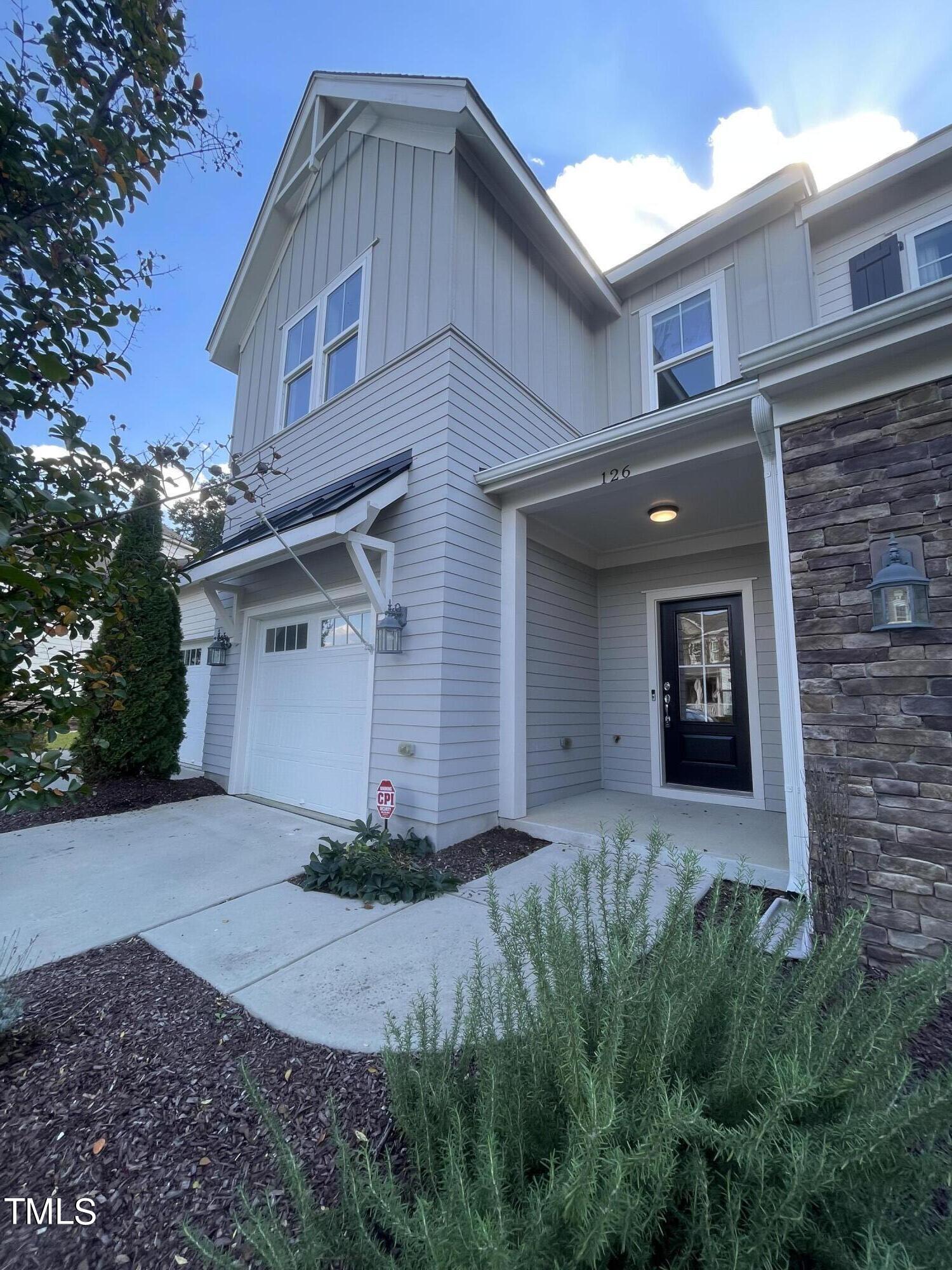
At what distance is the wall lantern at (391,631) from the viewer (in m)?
4.54

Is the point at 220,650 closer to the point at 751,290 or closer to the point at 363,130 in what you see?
the point at 363,130

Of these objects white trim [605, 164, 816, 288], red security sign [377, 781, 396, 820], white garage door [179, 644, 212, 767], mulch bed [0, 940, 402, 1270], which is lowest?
mulch bed [0, 940, 402, 1270]

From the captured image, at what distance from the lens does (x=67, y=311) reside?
1.75 metres

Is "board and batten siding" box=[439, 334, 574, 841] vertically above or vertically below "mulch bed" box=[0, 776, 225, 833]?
above

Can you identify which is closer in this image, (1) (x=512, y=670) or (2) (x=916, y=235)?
(1) (x=512, y=670)

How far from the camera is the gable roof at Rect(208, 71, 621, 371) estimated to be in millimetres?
5004

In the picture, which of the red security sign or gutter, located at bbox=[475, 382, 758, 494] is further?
the red security sign

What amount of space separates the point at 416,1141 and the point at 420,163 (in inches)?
281

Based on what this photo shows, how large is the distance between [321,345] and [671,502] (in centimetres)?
446

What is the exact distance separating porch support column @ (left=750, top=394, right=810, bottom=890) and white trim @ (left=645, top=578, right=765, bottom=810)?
2.12 m

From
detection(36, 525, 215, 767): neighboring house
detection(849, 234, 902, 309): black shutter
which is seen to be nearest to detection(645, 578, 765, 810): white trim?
detection(849, 234, 902, 309): black shutter

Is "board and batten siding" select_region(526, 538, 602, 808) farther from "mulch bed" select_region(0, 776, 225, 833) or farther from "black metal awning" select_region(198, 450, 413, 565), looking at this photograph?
"mulch bed" select_region(0, 776, 225, 833)

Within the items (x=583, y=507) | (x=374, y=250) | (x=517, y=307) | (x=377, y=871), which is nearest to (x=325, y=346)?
(x=374, y=250)

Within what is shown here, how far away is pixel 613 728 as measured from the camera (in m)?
6.14
